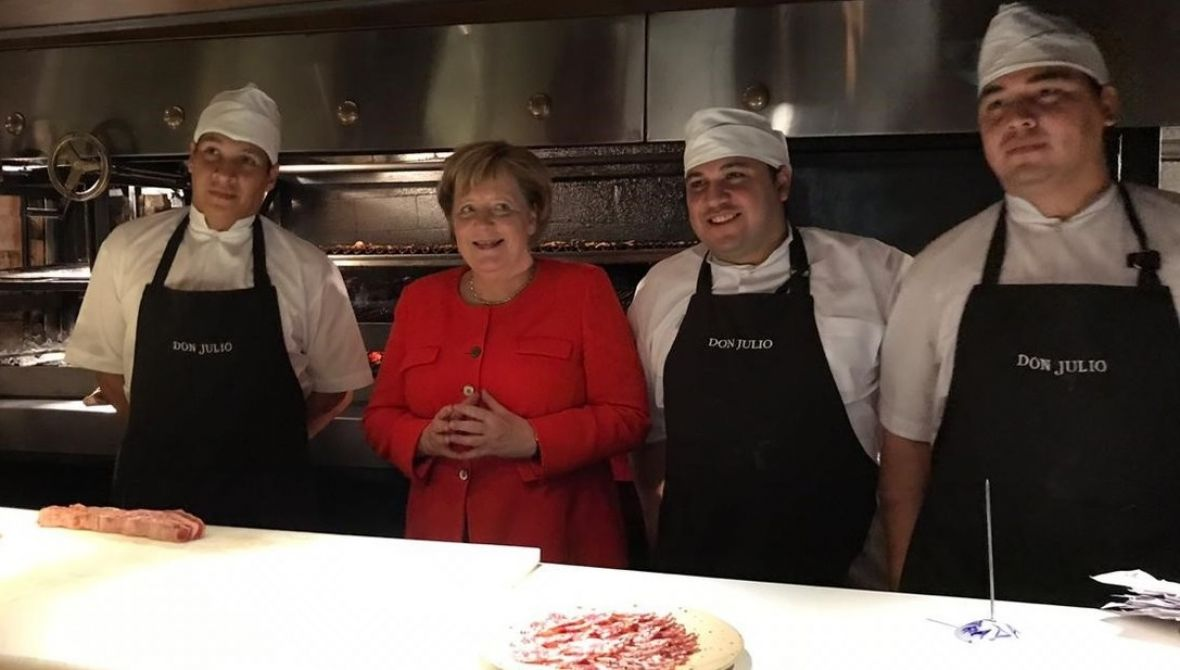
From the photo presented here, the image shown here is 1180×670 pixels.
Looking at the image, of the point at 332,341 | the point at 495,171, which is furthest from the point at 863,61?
the point at 332,341

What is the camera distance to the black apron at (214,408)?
248 centimetres

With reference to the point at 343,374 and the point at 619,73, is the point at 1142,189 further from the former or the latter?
the point at 343,374

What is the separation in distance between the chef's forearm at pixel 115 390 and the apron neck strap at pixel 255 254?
1.06ft

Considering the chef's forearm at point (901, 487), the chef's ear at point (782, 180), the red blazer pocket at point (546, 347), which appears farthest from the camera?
the chef's ear at point (782, 180)

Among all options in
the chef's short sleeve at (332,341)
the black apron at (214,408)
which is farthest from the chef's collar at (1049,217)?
the black apron at (214,408)

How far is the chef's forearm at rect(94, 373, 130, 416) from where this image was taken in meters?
2.69

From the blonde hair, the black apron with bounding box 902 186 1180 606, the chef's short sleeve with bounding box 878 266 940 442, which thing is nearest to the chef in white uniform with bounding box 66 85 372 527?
the blonde hair

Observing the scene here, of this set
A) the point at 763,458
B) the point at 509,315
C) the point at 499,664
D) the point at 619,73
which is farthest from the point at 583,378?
the point at 499,664

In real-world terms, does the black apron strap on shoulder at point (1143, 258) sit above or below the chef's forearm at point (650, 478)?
above

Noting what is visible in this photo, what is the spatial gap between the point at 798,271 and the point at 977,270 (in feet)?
1.24

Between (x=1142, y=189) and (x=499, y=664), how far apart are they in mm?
1580

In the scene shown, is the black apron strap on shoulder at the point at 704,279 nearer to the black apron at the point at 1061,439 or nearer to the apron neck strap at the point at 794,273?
the apron neck strap at the point at 794,273

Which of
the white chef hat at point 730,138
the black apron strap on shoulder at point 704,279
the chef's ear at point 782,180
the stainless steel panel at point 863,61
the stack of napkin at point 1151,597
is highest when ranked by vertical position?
the stainless steel panel at point 863,61

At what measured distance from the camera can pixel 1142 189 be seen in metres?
2.00
